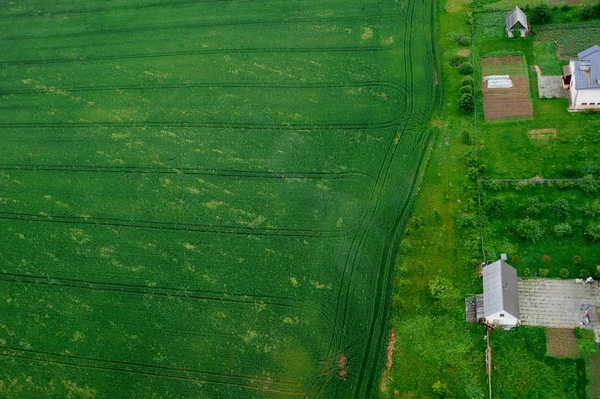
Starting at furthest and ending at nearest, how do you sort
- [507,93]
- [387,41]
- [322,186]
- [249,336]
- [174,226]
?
[387,41] < [507,93] < [322,186] < [174,226] < [249,336]

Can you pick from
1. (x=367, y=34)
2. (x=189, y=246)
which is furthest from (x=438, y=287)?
(x=367, y=34)

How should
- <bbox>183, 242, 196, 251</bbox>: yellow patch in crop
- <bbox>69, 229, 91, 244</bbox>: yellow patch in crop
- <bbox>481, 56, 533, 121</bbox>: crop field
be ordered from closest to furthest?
<bbox>183, 242, 196, 251</bbox>: yellow patch in crop < <bbox>69, 229, 91, 244</bbox>: yellow patch in crop < <bbox>481, 56, 533, 121</bbox>: crop field

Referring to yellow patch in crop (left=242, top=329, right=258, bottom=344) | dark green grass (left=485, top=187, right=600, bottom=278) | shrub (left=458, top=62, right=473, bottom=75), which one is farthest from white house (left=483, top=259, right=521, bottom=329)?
shrub (left=458, top=62, right=473, bottom=75)

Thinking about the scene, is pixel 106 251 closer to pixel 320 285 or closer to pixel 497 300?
pixel 320 285

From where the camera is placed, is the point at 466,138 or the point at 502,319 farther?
the point at 466,138

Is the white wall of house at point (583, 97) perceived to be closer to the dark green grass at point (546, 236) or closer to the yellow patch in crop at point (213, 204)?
the dark green grass at point (546, 236)

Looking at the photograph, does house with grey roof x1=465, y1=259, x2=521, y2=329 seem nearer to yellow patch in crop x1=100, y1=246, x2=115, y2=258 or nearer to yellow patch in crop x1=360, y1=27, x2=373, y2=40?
yellow patch in crop x1=100, y1=246, x2=115, y2=258
